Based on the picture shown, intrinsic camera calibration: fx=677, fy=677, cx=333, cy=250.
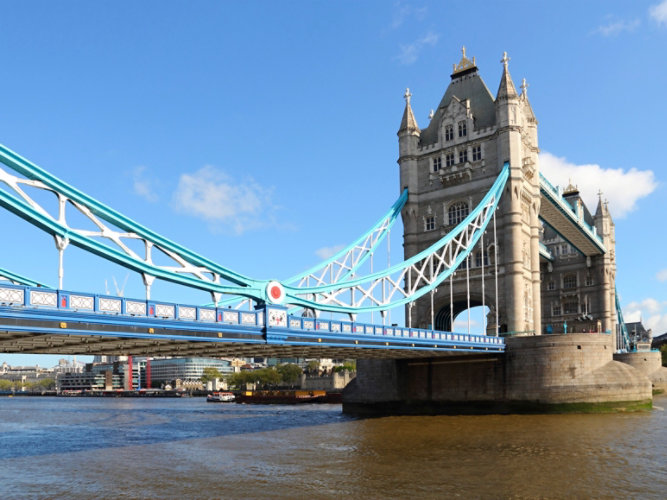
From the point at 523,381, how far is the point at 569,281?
42.7 meters

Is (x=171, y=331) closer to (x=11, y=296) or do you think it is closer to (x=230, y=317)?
(x=230, y=317)

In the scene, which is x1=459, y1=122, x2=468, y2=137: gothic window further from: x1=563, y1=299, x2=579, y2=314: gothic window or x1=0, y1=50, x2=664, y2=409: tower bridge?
x1=563, y1=299, x2=579, y2=314: gothic window

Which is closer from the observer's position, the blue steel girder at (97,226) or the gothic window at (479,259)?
the blue steel girder at (97,226)

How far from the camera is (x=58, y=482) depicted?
19.5m

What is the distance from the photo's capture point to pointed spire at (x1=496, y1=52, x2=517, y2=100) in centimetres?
4897

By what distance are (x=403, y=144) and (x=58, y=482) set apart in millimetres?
39829

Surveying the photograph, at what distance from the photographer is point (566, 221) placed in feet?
212

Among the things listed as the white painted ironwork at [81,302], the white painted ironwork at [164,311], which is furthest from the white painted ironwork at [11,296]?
the white painted ironwork at [164,311]

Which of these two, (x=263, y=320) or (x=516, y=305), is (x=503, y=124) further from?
(x=263, y=320)

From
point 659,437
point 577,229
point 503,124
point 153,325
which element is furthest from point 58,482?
point 577,229

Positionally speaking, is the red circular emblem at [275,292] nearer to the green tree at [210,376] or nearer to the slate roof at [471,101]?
the slate roof at [471,101]

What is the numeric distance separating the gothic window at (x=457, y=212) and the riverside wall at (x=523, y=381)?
1176cm

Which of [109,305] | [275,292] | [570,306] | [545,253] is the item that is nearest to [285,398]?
[545,253]

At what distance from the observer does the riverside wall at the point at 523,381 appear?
39344 millimetres
